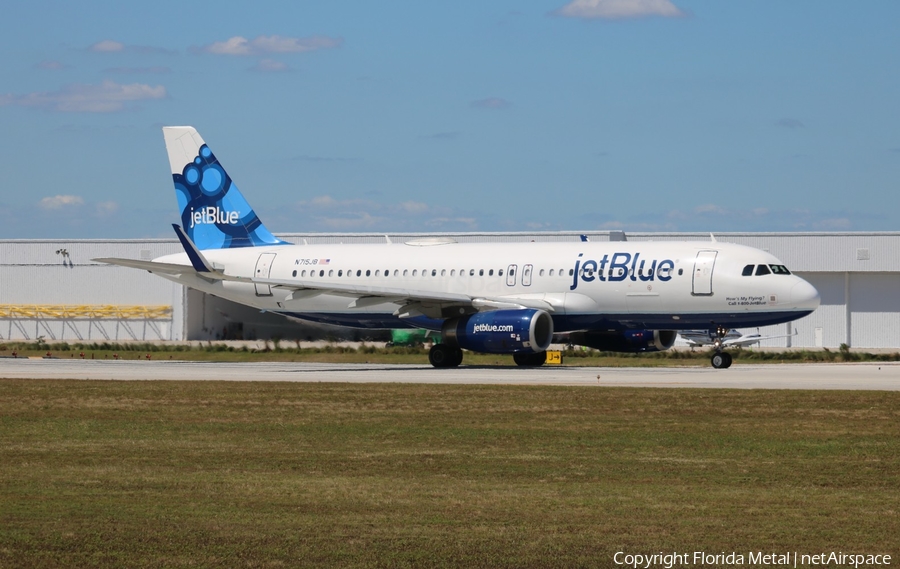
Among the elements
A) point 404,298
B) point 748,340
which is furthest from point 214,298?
point 404,298

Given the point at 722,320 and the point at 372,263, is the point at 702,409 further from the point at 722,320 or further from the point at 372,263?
the point at 372,263

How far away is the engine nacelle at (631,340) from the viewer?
40188 mm

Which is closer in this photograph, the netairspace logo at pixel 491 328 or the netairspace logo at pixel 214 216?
the netairspace logo at pixel 491 328

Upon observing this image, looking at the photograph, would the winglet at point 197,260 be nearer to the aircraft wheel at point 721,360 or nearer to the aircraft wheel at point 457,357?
the aircraft wheel at point 457,357

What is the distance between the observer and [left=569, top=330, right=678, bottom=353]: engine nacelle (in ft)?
132

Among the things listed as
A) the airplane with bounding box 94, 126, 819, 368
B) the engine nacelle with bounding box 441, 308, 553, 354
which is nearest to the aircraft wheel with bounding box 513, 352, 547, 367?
the airplane with bounding box 94, 126, 819, 368

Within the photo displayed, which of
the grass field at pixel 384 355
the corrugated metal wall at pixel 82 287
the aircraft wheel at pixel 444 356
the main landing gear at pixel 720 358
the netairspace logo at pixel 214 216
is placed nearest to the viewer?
the main landing gear at pixel 720 358

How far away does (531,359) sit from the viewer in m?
41.7

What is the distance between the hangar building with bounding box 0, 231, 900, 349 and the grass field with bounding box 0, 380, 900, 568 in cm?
3776

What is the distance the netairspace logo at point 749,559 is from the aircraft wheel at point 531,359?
103 feet

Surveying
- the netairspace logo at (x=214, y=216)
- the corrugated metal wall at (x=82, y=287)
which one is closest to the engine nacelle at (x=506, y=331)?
the netairspace logo at (x=214, y=216)

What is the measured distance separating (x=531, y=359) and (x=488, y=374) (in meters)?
6.73

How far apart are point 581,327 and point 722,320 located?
4.43 meters

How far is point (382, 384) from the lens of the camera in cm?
2931
